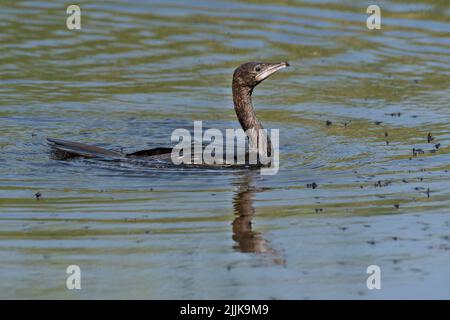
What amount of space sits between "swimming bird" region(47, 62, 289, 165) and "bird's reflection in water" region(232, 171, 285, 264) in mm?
1329

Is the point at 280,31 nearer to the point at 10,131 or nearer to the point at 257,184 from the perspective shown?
the point at 10,131

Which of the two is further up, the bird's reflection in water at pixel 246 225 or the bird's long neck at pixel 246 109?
the bird's long neck at pixel 246 109

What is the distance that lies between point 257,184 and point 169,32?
30.8 ft

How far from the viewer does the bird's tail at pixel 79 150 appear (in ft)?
42.9

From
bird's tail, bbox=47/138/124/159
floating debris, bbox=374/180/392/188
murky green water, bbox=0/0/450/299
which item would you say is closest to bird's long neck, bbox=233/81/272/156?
murky green water, bbox=0/0/450/299

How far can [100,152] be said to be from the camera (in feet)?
43.1

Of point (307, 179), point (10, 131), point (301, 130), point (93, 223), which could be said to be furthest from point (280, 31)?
point (93, 223)

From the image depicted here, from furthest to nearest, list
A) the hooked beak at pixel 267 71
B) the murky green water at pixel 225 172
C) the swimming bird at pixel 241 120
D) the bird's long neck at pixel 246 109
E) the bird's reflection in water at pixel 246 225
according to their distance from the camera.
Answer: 1. the bird's long neck at pixel 246 109
2. the hooked beak at pixel 267 71
3. the swimming bird at pixel 241 120
4. the bird's reflection in water at pixel 246 225
5. the murky green water at pixel 225 172

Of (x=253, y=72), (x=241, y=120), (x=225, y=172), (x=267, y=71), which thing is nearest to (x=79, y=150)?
(x=225, y=172)

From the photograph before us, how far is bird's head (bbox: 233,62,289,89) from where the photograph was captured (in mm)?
13344

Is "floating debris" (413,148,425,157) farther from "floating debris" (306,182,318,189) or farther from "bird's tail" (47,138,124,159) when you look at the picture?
"bird's tail" (47,138,124,159)

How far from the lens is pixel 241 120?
1379cm

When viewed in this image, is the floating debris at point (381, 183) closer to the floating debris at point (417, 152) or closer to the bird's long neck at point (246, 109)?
the floating debris at point (417, 152)

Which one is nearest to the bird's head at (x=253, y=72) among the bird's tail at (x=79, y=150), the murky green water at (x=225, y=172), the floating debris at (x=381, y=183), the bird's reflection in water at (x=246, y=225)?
the murky green water at (x=225, y=172)
